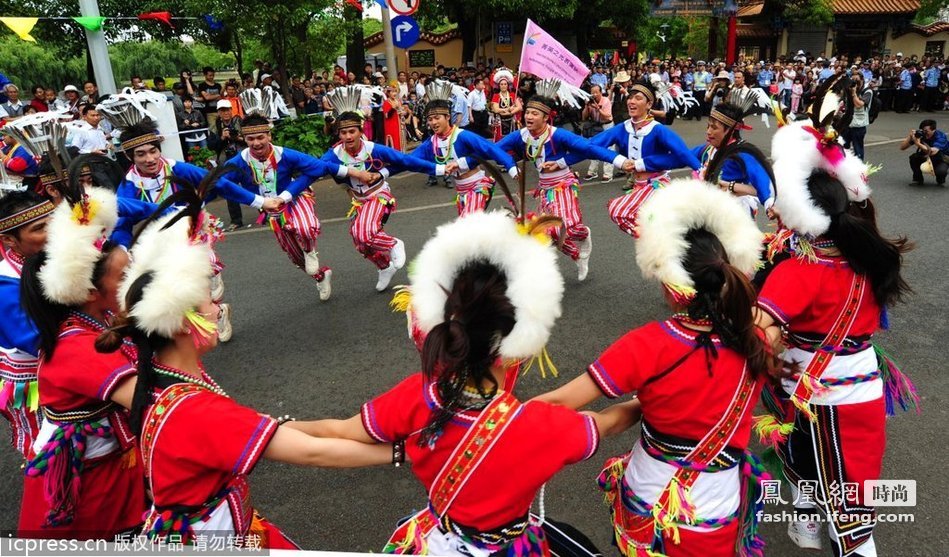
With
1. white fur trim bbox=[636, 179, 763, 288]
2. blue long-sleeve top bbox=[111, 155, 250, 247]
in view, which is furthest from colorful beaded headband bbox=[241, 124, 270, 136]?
white fur trim bbox=[636, 179, 763, 288]

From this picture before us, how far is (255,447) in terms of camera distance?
5.74 feet

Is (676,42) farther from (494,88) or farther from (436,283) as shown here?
(436,283)

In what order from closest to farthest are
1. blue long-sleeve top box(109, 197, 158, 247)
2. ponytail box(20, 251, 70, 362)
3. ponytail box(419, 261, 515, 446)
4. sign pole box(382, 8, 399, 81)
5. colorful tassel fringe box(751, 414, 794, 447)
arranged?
1. ponytail box(419, 261, 515, 446)
2. ponytail box(20, 251, 70, 362)
3. colorful tassel fringe box(751, 414, 794, 447)
4. blue long-sleeve top box(109, 197, 158, 247)
5. sign pole box(382, 8, 399, 81)

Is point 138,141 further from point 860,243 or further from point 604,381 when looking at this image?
point 860,243

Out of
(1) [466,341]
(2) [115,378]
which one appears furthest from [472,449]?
(2) [115,378]

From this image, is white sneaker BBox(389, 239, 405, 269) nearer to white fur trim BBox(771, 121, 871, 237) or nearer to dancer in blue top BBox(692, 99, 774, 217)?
dancer in blue top BBox(692, 99, 774, 217)

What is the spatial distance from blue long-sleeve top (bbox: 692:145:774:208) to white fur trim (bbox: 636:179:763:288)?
2095 mm

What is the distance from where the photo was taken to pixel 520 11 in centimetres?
2139

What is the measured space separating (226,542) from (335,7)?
14.2 m

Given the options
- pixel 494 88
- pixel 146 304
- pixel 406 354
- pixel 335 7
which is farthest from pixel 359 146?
pixel 494 88

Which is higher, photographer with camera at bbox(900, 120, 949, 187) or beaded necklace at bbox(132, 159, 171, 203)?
beaded necklace at bbox(132, 159, 171, 203)

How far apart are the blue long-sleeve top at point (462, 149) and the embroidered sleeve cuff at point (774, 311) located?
160 inches

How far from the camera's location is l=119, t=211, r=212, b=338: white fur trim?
185 cm

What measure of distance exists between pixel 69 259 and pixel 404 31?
10.6 meters
